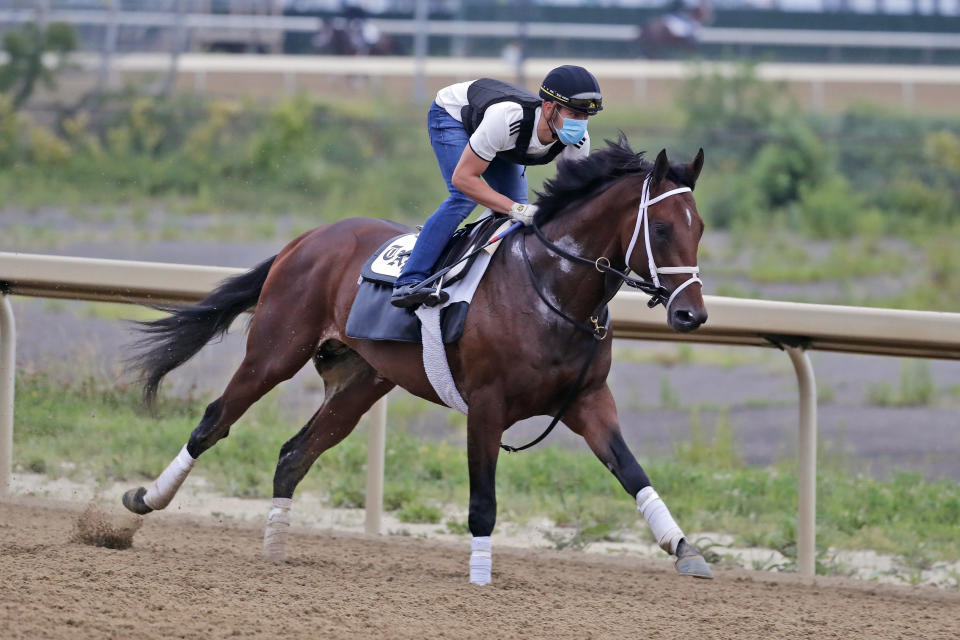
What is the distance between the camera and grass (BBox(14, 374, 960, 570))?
6355 millimetres

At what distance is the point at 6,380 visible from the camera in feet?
21.2

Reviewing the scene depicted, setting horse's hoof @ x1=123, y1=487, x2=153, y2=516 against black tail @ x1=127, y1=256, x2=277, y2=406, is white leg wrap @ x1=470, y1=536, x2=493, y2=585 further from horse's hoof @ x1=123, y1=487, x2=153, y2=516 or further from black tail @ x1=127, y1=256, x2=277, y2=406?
black tail @ x1=127, y1=256, x2=277, y2=406

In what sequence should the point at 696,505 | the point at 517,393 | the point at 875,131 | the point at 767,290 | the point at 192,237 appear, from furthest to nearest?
the point at 875,131 → the point at 192,237 → the point at 767,290 → the point at 696,505 → the point at 517,393

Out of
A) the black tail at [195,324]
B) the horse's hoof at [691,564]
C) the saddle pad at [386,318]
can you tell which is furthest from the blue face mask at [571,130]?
the black tail at [195,324]

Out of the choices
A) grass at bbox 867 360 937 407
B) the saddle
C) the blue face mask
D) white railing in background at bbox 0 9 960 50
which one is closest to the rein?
the saddle

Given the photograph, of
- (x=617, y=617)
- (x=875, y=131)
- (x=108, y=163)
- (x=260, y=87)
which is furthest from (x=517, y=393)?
(x=260, y=87)

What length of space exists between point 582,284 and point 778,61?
28.1 meters

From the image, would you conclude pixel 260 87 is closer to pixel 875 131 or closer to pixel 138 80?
pixel 138 80

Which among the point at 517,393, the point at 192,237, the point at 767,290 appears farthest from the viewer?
the point at 192,237

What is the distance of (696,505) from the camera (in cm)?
661

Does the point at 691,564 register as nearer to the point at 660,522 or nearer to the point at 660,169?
the point at 660,522

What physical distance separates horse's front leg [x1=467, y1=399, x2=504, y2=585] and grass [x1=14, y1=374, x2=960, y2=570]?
4.23ft

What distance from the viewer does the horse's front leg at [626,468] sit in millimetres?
4555

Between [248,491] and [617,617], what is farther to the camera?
[248,491]
